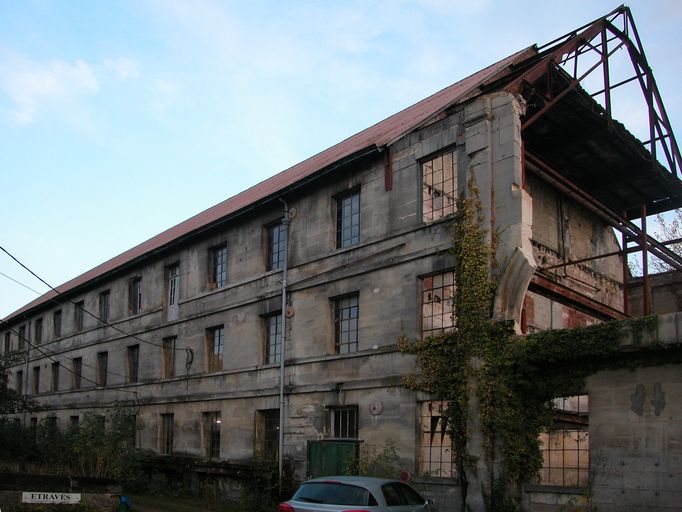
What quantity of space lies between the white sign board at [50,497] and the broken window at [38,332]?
3012 cm

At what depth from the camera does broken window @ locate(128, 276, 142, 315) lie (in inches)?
1284

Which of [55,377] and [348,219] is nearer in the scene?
[348,219]

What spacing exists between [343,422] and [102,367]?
18606mm

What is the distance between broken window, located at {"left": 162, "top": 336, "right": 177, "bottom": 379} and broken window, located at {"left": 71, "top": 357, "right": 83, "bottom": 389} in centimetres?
954

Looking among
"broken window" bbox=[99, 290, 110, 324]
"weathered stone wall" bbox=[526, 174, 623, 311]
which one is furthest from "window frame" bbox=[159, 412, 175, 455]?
"weathered stone wall" bbox=[526, 174, 623, 311]

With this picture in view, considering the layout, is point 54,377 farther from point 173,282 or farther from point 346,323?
point 346,323

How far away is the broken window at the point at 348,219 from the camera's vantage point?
21.4 meters

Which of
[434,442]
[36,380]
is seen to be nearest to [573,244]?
[434,442]

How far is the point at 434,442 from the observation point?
17.5 meters

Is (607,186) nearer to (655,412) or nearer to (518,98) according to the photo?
(518,98)


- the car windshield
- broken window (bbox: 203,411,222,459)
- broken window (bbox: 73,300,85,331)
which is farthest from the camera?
broken window (bbox: 73,300,85,331)

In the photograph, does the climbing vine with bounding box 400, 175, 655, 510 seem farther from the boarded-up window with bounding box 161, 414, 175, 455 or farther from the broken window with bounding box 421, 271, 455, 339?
the boarded-up window with bounding box 161, 414, 175, 455

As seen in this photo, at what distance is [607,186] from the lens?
2419 centimetres

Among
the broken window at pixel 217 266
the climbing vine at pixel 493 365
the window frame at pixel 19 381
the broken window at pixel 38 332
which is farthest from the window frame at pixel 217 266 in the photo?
the window frame at pixel 19 381
